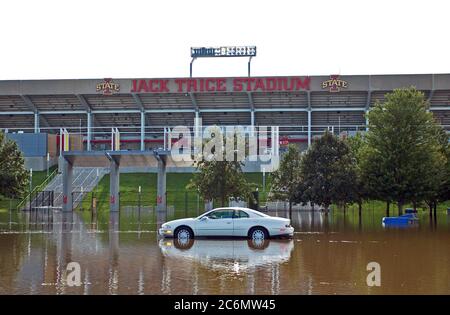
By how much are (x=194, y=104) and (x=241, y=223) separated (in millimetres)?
55311

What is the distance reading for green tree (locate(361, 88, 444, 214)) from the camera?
32906 millimetres

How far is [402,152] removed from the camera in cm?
3341

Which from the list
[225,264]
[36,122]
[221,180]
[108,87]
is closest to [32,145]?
[36,122]

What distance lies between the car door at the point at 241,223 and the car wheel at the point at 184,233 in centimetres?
154

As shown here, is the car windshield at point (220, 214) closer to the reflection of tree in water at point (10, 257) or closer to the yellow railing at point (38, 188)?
the reflection of tree in water at point (10, 257)

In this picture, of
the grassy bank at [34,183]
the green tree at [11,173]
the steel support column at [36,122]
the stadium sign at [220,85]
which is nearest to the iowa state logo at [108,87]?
the stadium sign at [220,85]

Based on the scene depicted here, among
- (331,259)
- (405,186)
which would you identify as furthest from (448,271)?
(405,186)

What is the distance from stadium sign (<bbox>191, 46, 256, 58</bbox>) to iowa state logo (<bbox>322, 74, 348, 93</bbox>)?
11681 millimetres

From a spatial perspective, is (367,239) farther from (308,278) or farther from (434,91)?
(434,91)

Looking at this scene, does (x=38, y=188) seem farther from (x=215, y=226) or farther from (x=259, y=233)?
(x=259, y=233)

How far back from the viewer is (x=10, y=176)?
113 ft

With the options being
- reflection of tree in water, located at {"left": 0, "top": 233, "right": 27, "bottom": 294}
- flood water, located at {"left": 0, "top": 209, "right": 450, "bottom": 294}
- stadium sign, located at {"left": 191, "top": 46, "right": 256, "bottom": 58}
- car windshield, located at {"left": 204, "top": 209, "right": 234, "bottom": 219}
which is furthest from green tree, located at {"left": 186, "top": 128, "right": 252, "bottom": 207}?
stadium sign, located at {"left": 191, "top": 46, "right": 256, "bottom": 58}

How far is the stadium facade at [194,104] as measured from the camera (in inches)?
2761

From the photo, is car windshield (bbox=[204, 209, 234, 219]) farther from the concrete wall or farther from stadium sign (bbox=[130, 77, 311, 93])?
the concrete wall
